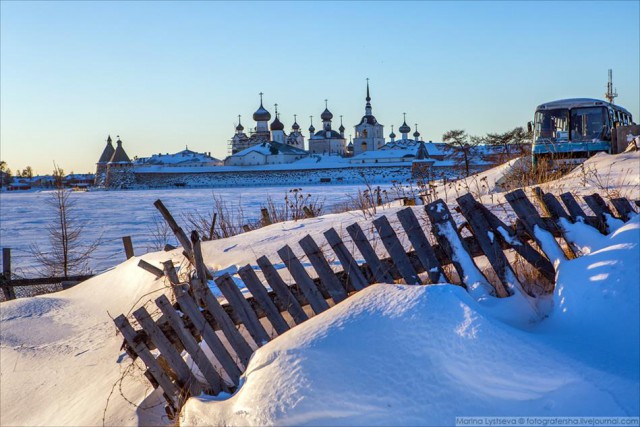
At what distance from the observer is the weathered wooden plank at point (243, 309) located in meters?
3.69

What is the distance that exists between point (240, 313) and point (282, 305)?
262 mm

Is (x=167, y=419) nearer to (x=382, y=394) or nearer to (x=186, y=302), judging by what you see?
(x=186, y=302)

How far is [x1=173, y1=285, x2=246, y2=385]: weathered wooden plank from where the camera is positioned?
3627 millimetres

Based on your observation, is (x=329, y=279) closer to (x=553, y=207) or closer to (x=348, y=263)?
(x=348, y=263)

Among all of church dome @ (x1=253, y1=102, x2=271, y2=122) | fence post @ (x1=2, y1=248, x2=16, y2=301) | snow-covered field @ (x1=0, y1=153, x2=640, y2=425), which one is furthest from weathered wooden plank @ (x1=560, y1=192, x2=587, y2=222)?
church dome @ (x1=253, y1=102, x2=271, y2=122)

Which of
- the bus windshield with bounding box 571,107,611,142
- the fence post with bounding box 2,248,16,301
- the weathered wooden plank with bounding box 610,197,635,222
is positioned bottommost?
the fence post with bounding box 2,248,16,301

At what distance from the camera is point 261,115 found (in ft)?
314

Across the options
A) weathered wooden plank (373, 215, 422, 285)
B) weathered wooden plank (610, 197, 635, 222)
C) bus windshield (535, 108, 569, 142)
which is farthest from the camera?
bus windshield (535, 108, 569, 142)

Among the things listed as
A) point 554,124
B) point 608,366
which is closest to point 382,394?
point 608,366

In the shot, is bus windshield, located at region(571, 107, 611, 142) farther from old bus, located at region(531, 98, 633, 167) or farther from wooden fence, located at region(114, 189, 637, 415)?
wooden fence, located at region(114, 189, 637, 415)

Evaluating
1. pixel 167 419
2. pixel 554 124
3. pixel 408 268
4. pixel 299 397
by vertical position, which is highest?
pixel 554 124

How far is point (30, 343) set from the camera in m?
5.32

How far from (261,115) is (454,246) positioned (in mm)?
93392

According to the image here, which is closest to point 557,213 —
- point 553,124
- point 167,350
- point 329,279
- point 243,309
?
point 329,279
